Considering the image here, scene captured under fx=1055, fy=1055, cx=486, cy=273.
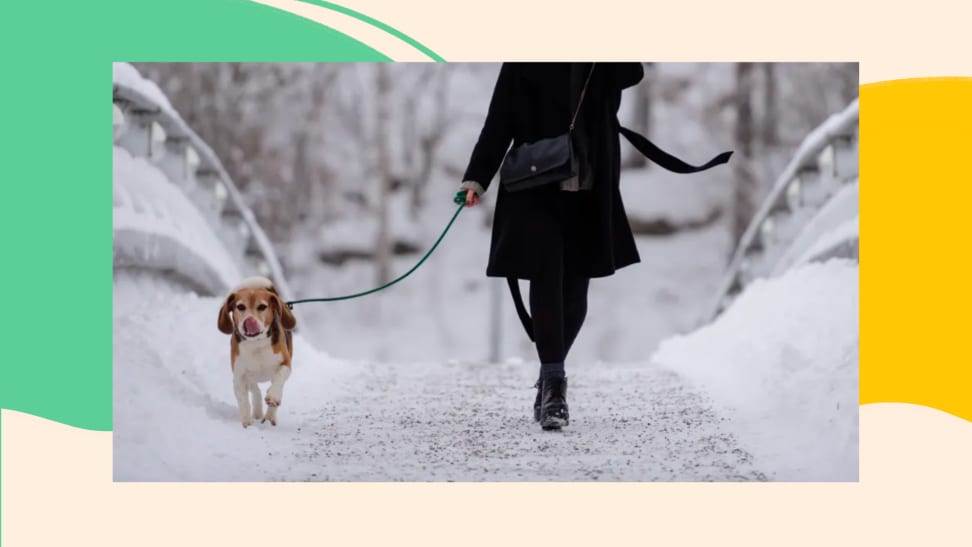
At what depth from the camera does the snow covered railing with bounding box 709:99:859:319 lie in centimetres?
425

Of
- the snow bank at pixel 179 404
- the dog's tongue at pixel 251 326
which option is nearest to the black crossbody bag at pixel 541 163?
the dog's tongue at pixel 251 326

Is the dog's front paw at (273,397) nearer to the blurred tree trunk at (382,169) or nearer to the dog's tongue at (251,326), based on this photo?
the dog's tongue at (251,326)

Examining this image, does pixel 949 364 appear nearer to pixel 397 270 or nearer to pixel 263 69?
pixel 263 69

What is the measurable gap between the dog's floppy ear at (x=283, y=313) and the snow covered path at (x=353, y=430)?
13.8 inches

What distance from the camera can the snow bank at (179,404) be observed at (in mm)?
3498

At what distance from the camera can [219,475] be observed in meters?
3.50

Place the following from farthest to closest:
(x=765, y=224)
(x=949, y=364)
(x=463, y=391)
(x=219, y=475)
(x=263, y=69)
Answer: (x=263, y=69), (x=765, y=224), (x=463, y=391), (x=949, y=364), (x=219, y=475)

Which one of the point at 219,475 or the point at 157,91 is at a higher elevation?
the point at 157,91

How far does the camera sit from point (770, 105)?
445 inches

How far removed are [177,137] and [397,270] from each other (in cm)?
875

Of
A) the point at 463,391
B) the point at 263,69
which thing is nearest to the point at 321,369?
the point at 463,391

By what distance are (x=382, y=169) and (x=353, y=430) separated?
878cm

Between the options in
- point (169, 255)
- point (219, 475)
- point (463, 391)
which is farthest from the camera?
point (463, 391)

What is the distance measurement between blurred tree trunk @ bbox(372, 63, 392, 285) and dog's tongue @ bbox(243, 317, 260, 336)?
856 cm
